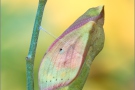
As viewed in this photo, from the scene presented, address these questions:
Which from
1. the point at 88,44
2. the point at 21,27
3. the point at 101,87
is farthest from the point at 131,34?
the point at 88,44

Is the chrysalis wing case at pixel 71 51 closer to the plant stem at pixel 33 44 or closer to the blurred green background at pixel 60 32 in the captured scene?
the plant stem at pixel 33 44

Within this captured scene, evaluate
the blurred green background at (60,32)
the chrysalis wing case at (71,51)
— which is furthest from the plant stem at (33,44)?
A: the blurred green background at (60,32)

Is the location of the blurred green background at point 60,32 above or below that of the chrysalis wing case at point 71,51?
below

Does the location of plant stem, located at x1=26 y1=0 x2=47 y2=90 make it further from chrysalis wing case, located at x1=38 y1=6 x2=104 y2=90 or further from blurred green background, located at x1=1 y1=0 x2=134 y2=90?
blurred green background, located at x1=1 y1=0 x2=134 y2=90

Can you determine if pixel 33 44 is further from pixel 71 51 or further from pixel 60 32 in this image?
pixel 60 32

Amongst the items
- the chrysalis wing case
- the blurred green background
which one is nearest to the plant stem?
the chrysalis wing case
